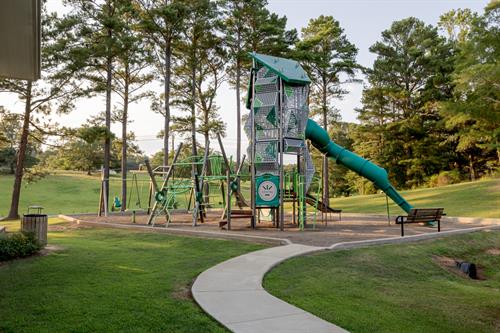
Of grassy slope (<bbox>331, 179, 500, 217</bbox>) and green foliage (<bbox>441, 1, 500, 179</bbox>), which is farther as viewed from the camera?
green foliage (<bbox>441, 1, 500, 179</bbox>)

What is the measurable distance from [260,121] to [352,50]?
20610 mm

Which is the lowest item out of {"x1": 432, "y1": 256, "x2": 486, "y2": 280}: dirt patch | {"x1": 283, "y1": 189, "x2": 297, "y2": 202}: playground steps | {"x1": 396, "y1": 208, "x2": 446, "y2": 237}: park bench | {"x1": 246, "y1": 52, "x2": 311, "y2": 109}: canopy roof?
{"x1": 432, "y1": 256, "x2": 486, "y2": 280}: dirt patch

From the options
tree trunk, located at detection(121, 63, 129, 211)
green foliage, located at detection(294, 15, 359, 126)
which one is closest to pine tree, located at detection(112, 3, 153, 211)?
tree trunk, located at detection(121, 63, 129, 211)

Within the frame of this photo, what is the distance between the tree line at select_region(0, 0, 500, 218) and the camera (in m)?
23.2

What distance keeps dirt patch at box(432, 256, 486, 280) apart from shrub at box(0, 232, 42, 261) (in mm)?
10270

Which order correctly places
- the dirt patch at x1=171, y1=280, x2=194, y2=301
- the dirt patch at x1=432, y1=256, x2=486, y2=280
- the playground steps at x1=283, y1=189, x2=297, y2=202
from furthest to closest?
1. the playground steps at x1=283, y1=189, x2=297, y2=202
2. the dirt patch at x1=432, y1=256, x2=486, y2=280
3. the dirt patch at x1=171, y1=280, x2=194, y2=301

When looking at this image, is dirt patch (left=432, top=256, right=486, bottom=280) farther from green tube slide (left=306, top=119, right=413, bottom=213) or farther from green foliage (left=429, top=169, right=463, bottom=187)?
green foliage (left=429, top=169, right=463, bottom=187)

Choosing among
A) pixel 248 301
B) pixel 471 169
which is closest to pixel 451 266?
pixel 248 301

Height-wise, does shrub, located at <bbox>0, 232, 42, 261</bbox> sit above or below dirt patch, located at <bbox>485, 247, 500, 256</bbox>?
above

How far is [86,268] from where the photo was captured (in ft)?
26.9

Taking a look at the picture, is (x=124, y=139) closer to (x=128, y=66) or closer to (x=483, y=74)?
(x=128, y=66)

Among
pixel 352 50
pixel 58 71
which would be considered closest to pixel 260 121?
pixel 58 71

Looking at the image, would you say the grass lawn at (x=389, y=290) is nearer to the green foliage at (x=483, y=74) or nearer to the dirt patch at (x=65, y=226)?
the dirt patch at (x=65, y=226)

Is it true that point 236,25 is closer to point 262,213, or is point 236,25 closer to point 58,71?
point 58,71
